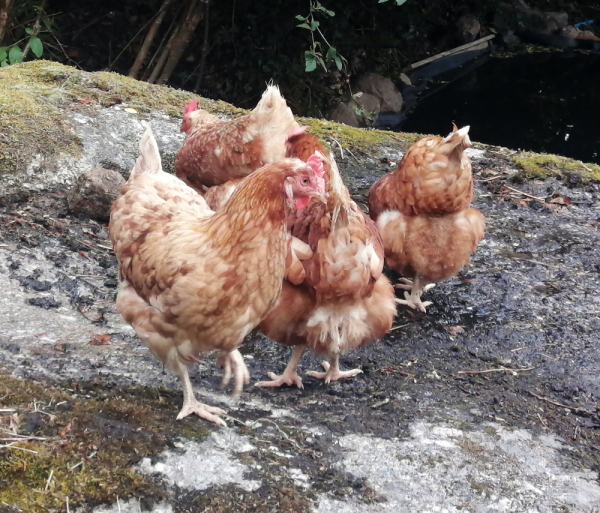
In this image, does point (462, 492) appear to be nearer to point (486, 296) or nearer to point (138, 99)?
point (486, 296)

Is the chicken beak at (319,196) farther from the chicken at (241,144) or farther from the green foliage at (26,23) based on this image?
the green foliage at (26,23)

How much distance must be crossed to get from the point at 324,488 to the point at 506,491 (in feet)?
2.48

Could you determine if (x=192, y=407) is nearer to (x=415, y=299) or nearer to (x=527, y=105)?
(x=415, y=299)

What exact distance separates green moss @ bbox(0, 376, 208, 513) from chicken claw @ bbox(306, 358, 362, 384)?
3.07ft

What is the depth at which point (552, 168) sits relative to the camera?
615 centimetres

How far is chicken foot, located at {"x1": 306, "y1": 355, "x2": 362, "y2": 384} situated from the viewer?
3.55 metres

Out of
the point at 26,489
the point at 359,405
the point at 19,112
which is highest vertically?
the point at 19,112

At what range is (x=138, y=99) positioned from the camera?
639cm

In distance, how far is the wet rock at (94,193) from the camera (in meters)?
4.64

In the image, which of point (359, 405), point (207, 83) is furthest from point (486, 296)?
point (207, 83)

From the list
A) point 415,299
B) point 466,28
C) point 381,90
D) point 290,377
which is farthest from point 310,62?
point 466,28

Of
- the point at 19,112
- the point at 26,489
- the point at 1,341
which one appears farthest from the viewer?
the point at 19,112

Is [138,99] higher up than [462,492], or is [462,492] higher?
[138,99]

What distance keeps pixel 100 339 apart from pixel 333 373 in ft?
4.24
